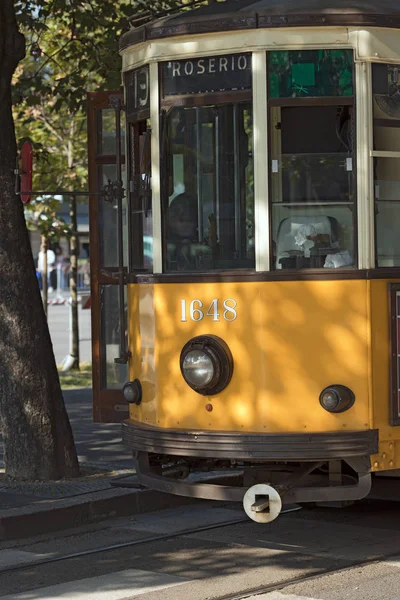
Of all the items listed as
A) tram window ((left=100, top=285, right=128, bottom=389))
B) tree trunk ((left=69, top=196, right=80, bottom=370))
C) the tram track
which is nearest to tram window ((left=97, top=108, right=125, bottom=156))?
tram window ((left=100, top=285, right=128, bottom=389))

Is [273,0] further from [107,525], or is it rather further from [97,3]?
[97,3]

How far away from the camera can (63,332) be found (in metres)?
29.4

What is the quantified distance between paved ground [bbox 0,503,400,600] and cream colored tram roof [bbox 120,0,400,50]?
10.2 ft

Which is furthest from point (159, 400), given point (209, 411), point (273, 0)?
point (273, 0)

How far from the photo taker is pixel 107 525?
8734mm

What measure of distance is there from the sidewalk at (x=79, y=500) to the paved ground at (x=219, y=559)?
4.3 inches

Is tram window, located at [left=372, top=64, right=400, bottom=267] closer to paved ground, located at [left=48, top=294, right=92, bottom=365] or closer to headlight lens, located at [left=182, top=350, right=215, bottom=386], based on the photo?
headlight lens, located at [left=182, top=350, right=215, bottom=386]

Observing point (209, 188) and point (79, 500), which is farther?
point (79, 500)

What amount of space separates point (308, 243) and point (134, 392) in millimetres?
1489

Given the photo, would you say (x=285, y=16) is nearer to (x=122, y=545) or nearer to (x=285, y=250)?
(x=285, y=250)

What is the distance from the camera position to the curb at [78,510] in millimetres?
8227

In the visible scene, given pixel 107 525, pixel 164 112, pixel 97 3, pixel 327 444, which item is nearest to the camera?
pixel 327 444

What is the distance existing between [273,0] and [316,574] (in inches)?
133

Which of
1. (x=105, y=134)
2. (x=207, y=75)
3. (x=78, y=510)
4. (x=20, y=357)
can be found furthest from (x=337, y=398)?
(x=105, y=134)
